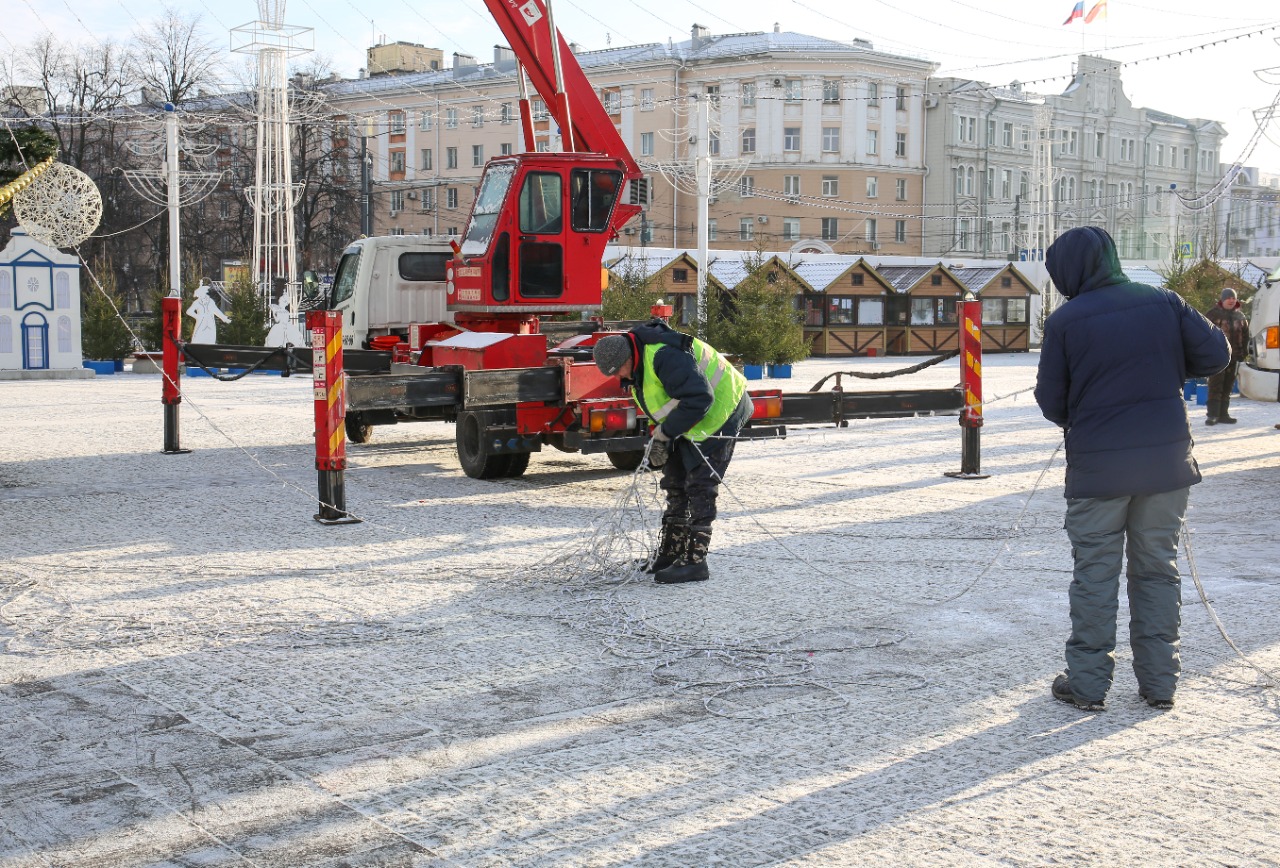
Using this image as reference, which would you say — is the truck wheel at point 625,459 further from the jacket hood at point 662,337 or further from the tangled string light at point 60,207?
the tangled string light at point 60,207

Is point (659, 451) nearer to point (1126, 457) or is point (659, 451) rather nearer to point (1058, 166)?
point (1126, 457)

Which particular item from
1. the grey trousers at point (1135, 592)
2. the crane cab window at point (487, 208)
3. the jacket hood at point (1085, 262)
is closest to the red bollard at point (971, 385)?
the crane cab window at point (487, 208)

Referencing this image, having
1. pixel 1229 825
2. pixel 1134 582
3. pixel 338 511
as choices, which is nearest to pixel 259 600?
pixel 338 511

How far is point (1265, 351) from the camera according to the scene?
12.7 m

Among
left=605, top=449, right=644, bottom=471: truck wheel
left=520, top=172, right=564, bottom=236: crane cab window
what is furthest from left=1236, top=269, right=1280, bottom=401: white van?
left=520, top=172, right=564, bottom=236: crane cab window

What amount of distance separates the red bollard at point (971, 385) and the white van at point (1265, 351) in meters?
2.53

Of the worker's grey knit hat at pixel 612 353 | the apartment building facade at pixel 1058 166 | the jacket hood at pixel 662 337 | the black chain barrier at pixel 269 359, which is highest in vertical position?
the apartment building facade at pixel 1058 166

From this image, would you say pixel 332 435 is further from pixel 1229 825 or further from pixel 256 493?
pixel 1229 825

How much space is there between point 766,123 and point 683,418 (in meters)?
69.7

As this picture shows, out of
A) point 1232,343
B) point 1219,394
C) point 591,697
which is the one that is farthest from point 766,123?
point 591,697

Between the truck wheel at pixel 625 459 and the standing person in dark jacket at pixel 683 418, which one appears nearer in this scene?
the standing person in dark jacket at pixel 683 418

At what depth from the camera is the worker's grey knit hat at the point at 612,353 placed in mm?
7672

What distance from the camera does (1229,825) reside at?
414cm

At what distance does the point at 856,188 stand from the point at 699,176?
42.4 meters
